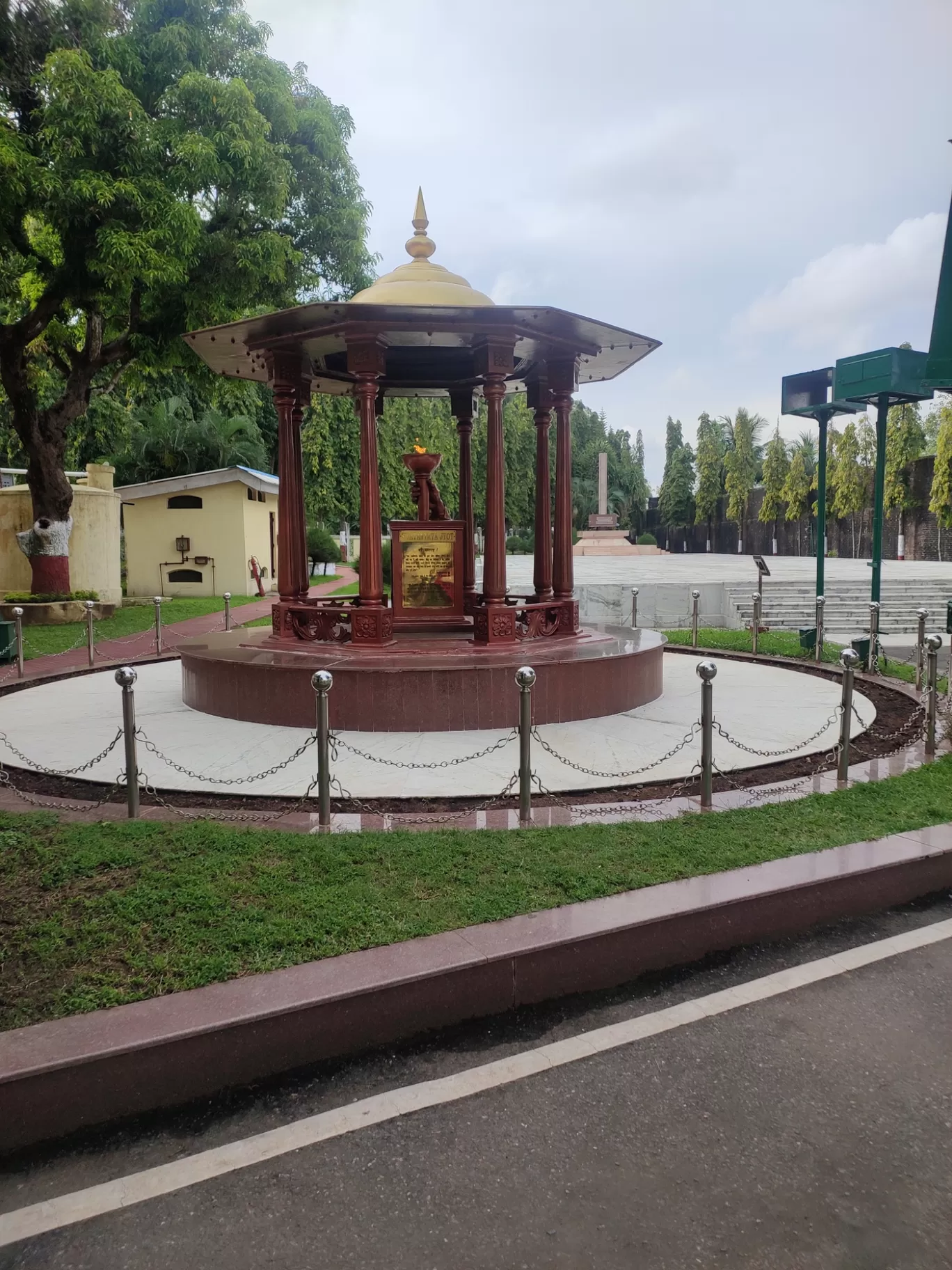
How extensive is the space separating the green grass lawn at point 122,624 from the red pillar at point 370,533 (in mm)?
7499

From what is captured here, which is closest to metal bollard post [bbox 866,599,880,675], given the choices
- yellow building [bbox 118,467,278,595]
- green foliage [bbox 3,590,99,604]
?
green foliage [bbox 3,590,99,604]

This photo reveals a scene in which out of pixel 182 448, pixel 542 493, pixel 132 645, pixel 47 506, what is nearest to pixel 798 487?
pixel 182 448

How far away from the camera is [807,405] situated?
47.7ft

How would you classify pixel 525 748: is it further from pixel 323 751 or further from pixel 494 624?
pixel 494 624

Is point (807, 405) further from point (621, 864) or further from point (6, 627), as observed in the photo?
point (6, 627)

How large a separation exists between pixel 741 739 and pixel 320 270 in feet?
53.3

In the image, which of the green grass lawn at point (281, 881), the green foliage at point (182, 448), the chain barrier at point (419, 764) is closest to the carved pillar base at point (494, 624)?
the chain barrier at point (419, 764)

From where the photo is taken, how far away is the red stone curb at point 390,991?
2.96m

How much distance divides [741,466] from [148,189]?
191 feet

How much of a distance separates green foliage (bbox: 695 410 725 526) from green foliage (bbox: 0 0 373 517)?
183 ft

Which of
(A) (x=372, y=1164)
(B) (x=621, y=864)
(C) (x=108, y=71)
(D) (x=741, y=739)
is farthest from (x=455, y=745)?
(C) (x=108, y=71)

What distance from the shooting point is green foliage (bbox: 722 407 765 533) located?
219 ft

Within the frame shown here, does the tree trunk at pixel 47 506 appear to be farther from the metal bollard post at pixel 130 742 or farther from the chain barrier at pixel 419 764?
the metal bollard post at pixel 130 742

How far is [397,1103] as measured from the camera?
3.06 metres
